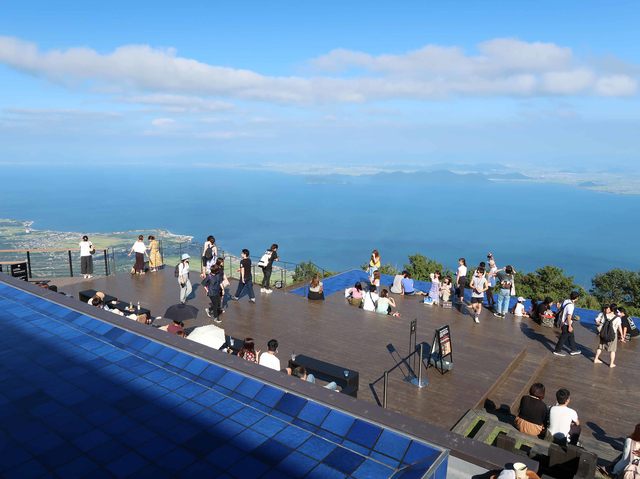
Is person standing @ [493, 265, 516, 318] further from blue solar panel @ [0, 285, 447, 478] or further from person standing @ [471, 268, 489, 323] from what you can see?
blue solar panel @ [0, 285, 447, 478]

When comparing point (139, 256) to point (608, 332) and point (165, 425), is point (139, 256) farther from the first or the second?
point (608, 332)

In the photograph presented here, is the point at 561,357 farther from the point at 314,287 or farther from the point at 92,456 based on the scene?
the point at 92,456

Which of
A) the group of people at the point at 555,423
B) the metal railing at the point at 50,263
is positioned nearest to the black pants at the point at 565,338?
the group of people at the point at 555,423

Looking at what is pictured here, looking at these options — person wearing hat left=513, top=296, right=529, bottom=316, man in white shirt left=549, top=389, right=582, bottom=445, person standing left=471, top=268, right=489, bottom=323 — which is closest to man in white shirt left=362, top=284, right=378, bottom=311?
person standing left=471, top=268, right=489, bottom=323

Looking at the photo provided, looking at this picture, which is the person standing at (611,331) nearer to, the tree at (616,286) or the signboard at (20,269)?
the signboard at (20,269)

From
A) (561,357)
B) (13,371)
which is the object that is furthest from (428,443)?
(561,357)

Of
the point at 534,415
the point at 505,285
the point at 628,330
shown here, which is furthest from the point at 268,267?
the point at 628,330
